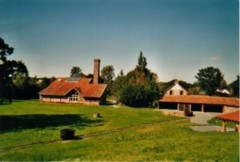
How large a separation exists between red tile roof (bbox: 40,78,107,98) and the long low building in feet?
47.7

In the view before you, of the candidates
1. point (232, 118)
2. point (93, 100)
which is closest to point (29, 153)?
point (232, 118)

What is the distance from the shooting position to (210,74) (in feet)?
392

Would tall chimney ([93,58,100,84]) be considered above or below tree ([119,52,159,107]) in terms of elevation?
above

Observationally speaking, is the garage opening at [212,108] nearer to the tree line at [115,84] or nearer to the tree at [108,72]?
the tree line at [115,84]

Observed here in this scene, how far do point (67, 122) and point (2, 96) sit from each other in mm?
8321

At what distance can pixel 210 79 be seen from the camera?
11819 centimetres

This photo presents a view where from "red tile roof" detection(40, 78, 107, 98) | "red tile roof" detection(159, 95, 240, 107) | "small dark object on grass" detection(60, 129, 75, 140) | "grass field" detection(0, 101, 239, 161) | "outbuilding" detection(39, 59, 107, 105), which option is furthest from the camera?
"red tile roof" detection(40, 78, 107, 98)

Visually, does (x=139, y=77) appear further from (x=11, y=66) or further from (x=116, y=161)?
(x=116, y=161)

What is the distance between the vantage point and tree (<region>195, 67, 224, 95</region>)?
116812 mm

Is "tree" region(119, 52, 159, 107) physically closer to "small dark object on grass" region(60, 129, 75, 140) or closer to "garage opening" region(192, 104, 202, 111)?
"garage opening" region(192, 104, 202, 111)

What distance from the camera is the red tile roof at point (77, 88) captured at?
63438 millimetres


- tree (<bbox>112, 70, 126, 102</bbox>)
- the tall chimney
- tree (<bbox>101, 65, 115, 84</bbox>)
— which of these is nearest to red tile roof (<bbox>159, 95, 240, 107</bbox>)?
tree (<bbox>112, 70, 126, 102</bbox>)

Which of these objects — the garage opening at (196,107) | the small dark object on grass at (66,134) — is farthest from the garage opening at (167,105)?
the small dark object on grass at (66,134)

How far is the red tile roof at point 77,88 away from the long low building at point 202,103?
47.7ft
